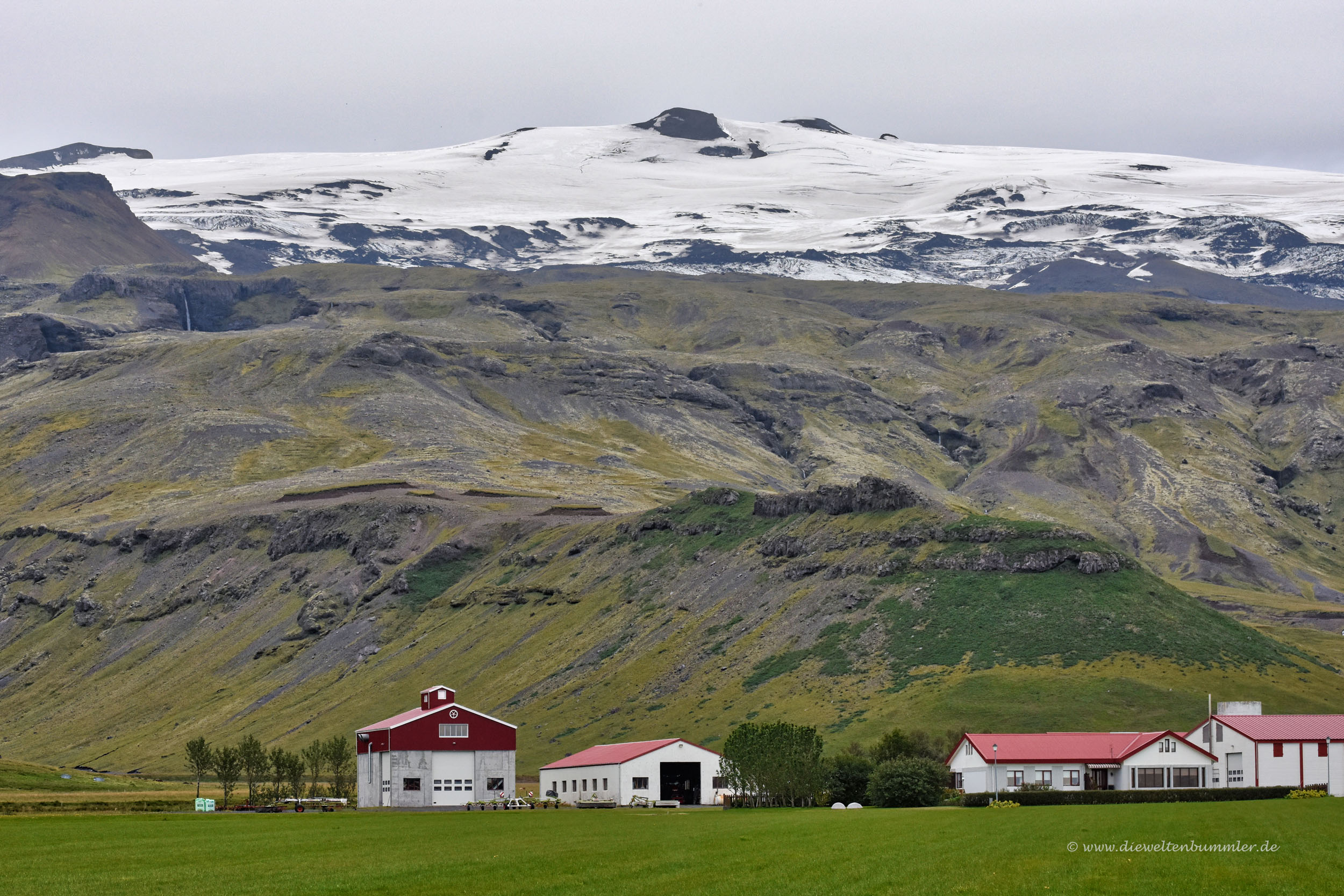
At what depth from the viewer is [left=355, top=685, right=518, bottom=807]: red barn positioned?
393ft

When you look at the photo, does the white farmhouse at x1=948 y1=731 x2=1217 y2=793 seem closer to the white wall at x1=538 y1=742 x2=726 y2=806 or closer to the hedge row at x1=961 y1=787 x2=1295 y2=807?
the hedge row at x1=961 y1=787 x2=1295 y2=807

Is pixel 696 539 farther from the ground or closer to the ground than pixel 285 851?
farther from the ground

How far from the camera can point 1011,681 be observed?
13875 centimetres

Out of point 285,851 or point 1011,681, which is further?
point 1011,681

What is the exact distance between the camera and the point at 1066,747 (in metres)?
101

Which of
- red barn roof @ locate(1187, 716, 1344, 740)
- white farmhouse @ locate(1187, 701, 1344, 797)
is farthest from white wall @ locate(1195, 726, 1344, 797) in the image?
red barn roof @ locate(1187, 716, 1344, 740)

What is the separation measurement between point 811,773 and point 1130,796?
2040 centimetres

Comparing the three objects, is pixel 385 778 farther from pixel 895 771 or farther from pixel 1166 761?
pixel 1166 761

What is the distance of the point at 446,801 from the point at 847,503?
78640 mm

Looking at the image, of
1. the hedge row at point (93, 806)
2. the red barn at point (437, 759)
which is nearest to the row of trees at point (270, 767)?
the hedge row at point (93, 806)

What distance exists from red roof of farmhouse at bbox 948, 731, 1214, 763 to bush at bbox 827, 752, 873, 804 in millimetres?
6773

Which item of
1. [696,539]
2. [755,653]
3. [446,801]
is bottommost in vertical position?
[446,801]

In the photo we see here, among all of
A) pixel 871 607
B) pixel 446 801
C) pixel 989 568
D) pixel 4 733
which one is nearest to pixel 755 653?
pixel 871 607

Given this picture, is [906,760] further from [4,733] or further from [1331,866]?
[4,733]
